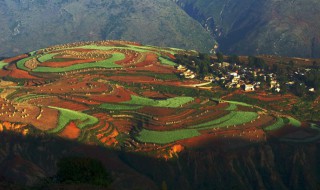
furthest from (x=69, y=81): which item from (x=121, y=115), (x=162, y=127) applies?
(x=162, y=127)

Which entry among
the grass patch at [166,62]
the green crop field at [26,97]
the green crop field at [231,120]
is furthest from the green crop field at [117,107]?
the grass patch at [166,62]

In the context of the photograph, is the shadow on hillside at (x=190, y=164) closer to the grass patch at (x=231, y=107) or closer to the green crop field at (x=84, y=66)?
the grass patch at (x=231, y=107)

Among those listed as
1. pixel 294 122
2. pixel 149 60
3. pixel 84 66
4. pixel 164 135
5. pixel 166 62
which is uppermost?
pixel 149 60

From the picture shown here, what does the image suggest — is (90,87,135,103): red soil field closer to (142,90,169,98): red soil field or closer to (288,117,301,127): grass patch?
(142,90,169,98): red soil field

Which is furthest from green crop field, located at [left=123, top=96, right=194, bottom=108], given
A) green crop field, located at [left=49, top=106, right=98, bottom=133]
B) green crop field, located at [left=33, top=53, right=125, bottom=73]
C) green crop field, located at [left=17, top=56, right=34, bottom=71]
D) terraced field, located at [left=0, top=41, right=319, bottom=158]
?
green crop field, located at [left=17, top=56, right=34, bottom=71]

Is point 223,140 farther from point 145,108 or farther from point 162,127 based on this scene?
point 145,108

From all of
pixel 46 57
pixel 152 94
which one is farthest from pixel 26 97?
pixel 46 57

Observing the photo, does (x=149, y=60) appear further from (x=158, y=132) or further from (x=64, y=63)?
(x=158, y=132)

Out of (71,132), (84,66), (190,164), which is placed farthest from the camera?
(84,66)
